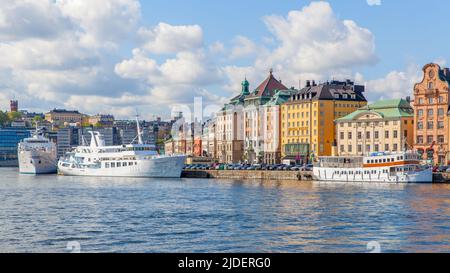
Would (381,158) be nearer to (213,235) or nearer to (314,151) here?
(314,151)

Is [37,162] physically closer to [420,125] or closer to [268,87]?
[268,87]

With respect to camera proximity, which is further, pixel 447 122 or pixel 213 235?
pixel 447 122

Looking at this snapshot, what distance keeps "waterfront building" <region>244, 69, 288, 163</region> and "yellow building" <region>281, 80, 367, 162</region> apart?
10.6 metres

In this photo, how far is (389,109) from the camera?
136m

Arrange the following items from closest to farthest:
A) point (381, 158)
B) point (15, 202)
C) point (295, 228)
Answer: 1. point (295, 228)
2. point (15, 202)
3. point (381, 158)

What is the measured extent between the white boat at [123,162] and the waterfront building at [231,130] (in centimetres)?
4162

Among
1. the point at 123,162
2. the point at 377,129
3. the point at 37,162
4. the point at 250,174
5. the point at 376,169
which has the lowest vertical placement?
the point at 250,174

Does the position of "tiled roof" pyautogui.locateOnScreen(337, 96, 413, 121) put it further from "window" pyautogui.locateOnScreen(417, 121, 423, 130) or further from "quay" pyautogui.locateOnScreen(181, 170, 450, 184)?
"quay" pyautogui.locateOnScreen(181, 170, 450, 184)

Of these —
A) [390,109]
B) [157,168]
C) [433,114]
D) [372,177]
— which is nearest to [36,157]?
[157,168]

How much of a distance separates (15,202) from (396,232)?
128 feet

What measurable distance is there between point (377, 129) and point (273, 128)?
34.8 m

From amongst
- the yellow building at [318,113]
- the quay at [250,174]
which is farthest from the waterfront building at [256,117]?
the quay at [250,174]
